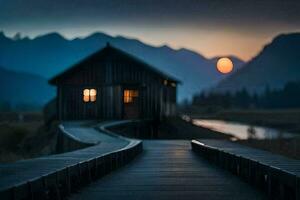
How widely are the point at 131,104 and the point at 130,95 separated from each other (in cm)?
69

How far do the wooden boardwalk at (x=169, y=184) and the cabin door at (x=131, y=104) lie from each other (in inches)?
1253

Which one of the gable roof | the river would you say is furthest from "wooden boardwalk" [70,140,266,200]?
the gable roof

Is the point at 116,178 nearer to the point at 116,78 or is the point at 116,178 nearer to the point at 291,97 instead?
the point at 116,78

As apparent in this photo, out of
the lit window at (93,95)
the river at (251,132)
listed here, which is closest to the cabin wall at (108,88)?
the lit window at (93,95)

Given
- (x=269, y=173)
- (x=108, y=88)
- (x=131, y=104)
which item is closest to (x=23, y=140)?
(x=108, y=88)

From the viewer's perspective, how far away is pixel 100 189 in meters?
12.1

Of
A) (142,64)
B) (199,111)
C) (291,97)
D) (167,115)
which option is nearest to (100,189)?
(142,64)

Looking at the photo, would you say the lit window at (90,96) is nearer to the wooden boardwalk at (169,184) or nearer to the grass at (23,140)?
the grass at (23,140)

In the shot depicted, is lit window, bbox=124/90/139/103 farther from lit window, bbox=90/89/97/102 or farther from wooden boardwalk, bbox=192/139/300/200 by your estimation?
wooden boardwalk, bbox=192/139/300/200

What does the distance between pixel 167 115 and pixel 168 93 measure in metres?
2.50

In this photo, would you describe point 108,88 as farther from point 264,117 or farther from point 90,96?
point 264,117

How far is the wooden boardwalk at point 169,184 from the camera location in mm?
11312

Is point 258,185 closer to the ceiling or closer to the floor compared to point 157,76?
closer to the floor

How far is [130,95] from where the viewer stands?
49625 millimetres
